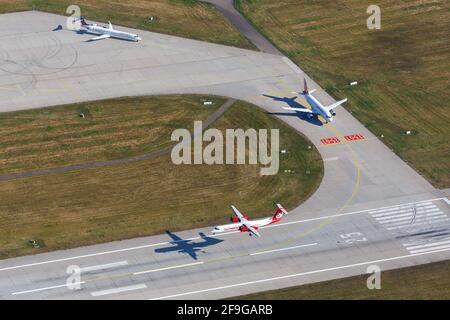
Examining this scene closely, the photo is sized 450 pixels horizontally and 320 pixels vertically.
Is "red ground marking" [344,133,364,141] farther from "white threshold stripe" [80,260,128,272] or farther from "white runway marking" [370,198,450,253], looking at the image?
"white threshold stripe" [80,260,128,272]

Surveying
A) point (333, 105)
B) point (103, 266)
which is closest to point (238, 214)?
point (103, 266)

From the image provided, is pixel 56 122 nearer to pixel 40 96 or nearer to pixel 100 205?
pixel 40 96

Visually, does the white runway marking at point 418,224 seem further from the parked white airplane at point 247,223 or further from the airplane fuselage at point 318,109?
the airplane fuselage at point 318,109

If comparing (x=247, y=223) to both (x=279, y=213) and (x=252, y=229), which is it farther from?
(x=279, y=213)

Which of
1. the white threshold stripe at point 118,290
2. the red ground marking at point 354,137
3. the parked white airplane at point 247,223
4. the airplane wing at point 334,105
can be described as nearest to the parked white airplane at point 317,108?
the airplane wing at point 334,105
